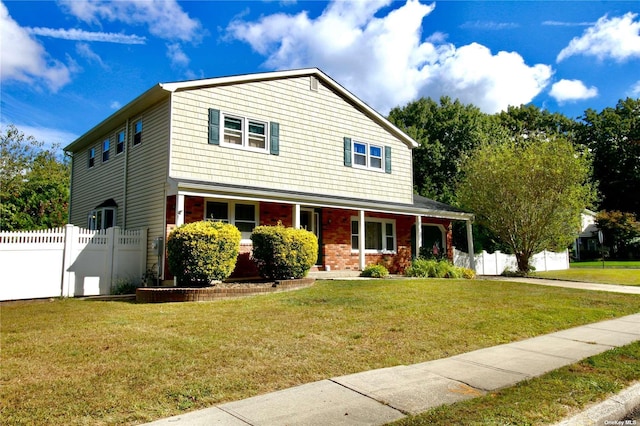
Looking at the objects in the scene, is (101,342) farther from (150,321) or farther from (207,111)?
(207,111)

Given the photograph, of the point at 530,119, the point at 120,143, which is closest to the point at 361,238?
the point at 120,143

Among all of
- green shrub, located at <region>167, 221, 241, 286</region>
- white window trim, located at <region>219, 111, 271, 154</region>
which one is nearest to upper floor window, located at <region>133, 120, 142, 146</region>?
white window trim, located at <region>219, 111, 271, 154</region>

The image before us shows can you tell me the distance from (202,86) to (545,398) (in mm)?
13302

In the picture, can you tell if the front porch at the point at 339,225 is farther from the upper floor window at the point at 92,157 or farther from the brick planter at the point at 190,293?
the upper floor window at the point at 92,157

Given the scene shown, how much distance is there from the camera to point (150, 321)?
26.2ft

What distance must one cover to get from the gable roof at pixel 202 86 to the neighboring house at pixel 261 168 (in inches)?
1.8

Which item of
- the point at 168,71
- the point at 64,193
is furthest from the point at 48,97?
the point at 168,71

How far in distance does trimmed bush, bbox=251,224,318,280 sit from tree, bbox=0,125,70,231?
1686 cm

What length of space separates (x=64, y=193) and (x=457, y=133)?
27.9m

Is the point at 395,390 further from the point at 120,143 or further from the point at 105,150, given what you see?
the point at 105,150

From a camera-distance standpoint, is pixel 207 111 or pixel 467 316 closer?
pixel 467 316

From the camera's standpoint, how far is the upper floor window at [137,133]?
1577cm

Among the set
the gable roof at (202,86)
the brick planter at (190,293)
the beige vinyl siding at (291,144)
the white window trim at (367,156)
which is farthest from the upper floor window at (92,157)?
the white window trim at (367,156)

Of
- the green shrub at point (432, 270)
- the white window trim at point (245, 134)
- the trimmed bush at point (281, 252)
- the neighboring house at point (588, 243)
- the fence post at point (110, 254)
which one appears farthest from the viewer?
the neighboring house at point (588, 243)
